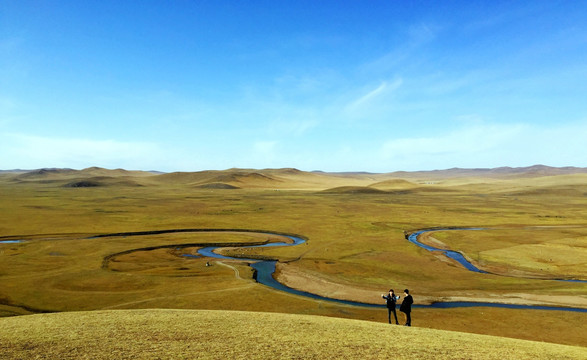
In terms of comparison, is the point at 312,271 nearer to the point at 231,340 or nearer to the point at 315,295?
the point at 315,295

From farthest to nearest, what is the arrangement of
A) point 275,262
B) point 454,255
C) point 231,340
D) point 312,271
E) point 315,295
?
point 454,255
point 275,262
point 312,271
point 315,295
point 231,340

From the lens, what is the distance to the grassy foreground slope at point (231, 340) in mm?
14463

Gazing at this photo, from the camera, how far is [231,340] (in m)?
16.0

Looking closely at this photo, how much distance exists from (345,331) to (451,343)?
5.13 metres

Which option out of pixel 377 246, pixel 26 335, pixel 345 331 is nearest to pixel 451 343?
pixel 345 331

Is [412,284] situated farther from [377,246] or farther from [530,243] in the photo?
[530,243]

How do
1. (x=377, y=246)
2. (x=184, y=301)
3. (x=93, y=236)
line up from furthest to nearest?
(x=93, y=236) < (x=377, y=246) < (x=184, y=301)

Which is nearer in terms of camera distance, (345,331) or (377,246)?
(345,331)

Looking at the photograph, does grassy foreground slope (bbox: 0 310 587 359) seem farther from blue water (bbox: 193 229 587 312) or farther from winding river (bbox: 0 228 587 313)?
winding river (bbox: 0 228 587 313)

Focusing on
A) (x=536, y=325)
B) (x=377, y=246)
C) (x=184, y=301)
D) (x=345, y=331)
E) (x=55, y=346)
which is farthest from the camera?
(x=377, y=246)

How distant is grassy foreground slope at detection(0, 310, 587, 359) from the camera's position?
14.5 meters

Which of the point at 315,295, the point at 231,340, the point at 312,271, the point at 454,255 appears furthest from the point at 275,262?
the point at 231,340

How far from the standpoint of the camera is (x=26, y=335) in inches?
633

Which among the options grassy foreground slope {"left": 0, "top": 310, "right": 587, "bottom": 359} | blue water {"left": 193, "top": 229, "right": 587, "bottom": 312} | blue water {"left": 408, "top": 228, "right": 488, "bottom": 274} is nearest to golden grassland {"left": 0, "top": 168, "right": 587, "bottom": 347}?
blue water {"left": 193, "top": 229, "right": 587, "bottom": 312}
